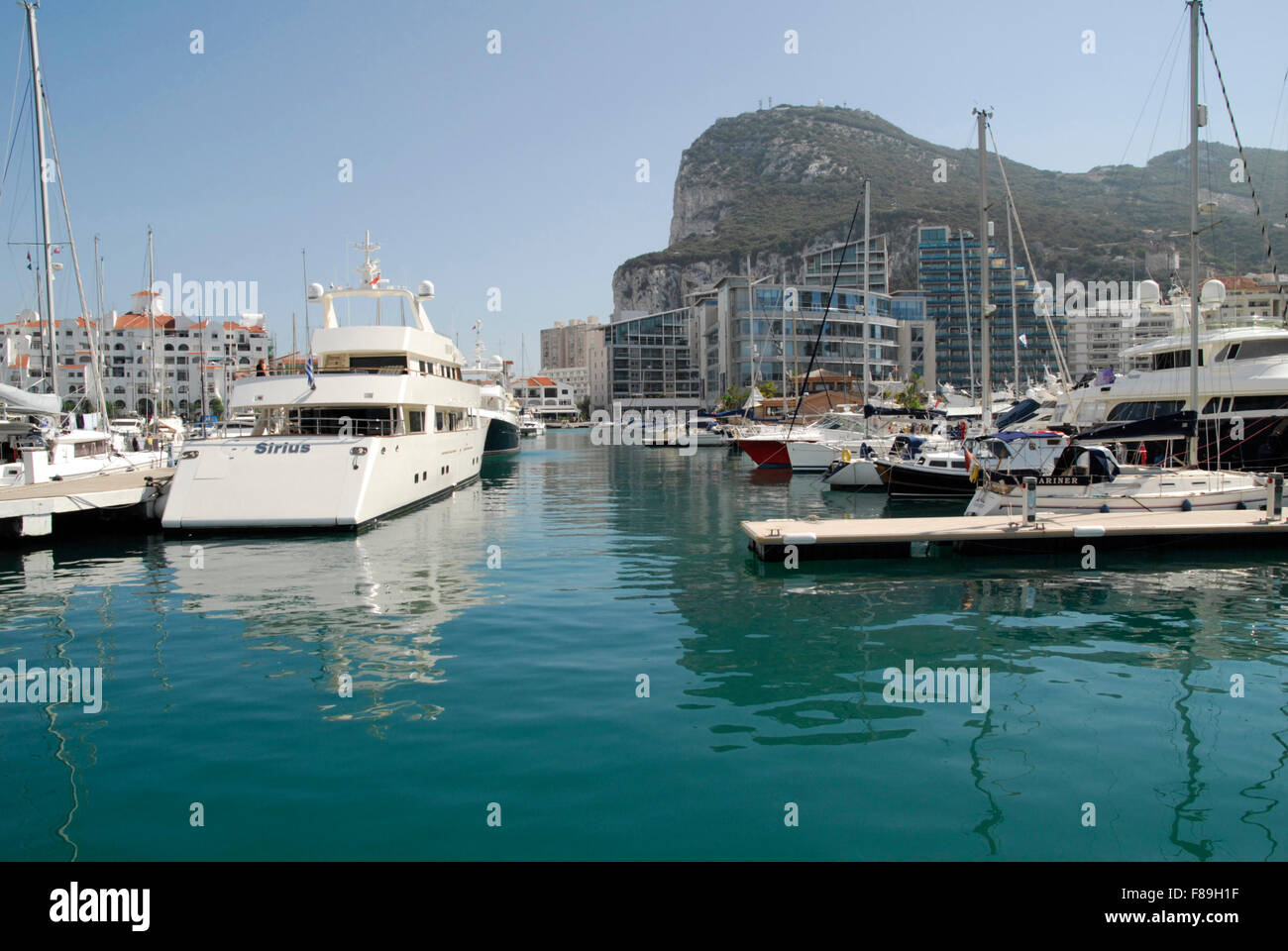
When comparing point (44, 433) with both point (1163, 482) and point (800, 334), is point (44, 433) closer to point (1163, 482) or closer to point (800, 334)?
point (1163, 482)

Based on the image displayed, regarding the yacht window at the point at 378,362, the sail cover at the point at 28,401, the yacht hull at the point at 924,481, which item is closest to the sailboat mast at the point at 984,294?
the yacht hull at the point at 924,481

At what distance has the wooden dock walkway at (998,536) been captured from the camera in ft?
58.7

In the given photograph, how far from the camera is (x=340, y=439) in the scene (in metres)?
21.9

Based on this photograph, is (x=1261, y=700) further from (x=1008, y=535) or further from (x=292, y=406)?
(x=292, y=406)

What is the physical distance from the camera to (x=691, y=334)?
164m

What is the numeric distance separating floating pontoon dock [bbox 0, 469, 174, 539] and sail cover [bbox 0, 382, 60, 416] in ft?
14.1

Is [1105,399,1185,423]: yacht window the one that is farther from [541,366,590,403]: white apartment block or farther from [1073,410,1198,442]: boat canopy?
[541,366,590,403]: white apartment block

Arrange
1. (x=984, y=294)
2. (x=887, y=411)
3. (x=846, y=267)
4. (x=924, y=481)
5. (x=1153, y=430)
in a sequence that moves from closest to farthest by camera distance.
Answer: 1. (x=1153, y=430)
2. (x=984, y=294)
3. (x=924, y=481)
4. (x=887, y=411)
5. (x=846, y=267)

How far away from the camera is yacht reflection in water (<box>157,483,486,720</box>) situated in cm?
991

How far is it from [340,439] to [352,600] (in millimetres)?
8810

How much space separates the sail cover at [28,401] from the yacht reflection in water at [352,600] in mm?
13530

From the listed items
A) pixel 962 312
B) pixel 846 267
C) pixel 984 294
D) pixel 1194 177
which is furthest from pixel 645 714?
pixel 962 312

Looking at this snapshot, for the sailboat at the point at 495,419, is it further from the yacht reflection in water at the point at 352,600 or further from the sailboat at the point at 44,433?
the yacht reflection in water at the point at 352,600
